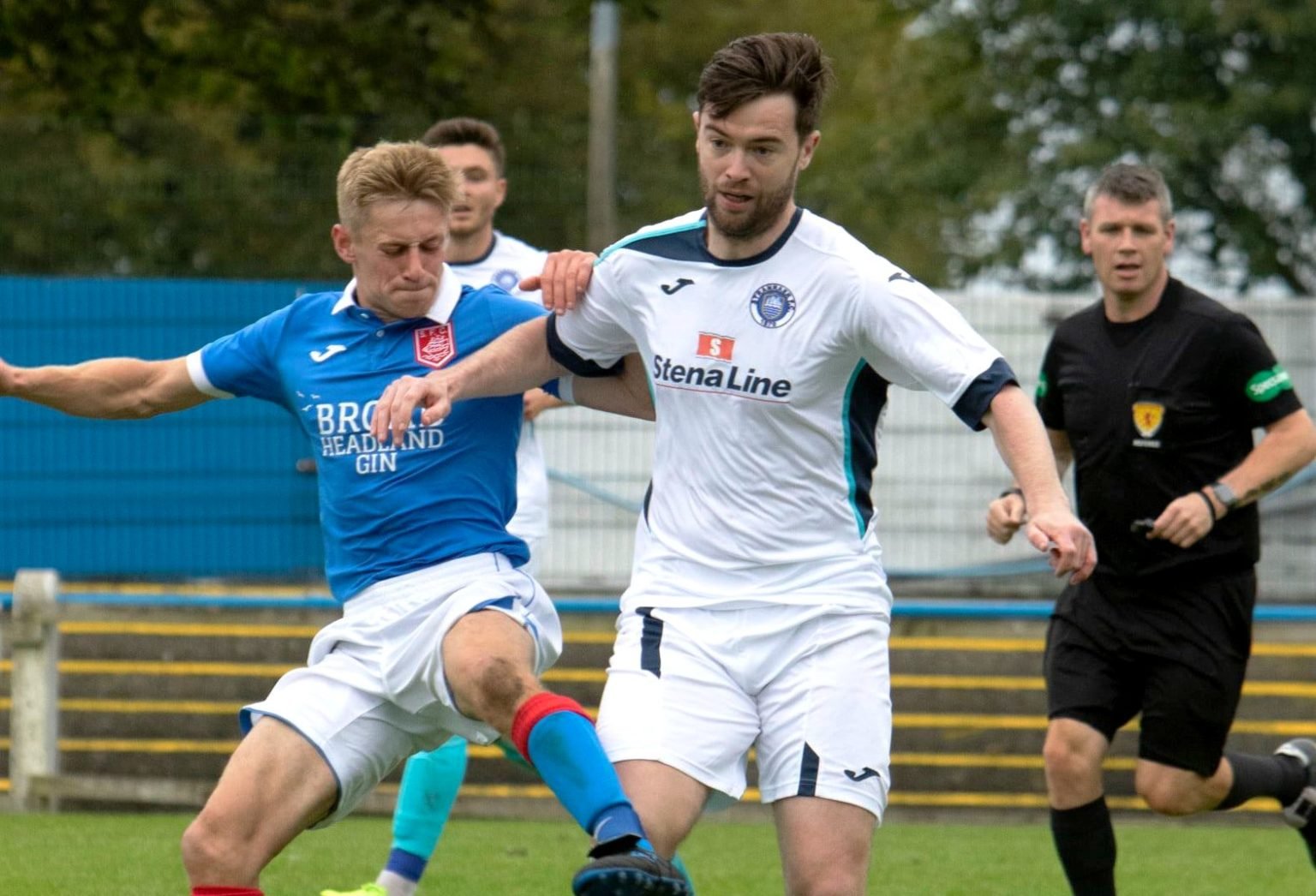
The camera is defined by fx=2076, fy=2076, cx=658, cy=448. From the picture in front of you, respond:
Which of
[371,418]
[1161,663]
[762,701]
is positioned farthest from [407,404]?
[1161,663]

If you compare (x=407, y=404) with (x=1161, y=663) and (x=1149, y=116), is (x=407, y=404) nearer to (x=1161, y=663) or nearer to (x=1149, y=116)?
(x=1161, y=663)

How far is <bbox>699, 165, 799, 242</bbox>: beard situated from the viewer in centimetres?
471

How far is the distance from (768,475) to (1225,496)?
2155 mm

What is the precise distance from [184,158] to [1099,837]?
937 cm

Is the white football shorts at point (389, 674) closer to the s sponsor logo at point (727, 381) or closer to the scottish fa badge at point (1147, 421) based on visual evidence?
the s sponsor logo at point (727, 381)

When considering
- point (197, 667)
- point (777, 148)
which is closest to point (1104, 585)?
point (777, 148)

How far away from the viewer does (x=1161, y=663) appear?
21.6ft

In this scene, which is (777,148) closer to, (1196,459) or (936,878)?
(1196,459)

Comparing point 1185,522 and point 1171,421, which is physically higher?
point 1171,421

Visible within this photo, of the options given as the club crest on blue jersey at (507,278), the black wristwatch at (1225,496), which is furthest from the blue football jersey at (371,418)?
the black wristwatch at (1225,496)

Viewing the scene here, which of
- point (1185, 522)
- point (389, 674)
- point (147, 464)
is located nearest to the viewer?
point (389, 674)

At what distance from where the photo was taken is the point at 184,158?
1402 centimetres

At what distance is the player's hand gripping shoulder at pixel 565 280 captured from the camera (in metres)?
5.03

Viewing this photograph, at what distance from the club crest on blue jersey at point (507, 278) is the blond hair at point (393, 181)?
217cm
